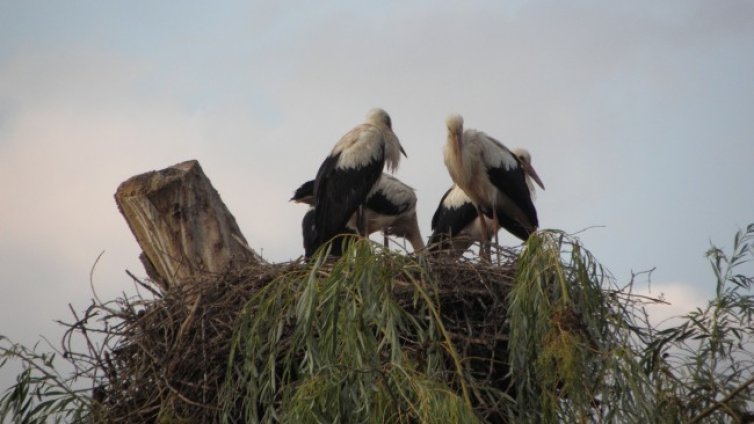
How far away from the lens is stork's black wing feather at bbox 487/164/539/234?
841 centimetres

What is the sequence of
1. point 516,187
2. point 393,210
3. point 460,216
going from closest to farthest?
point 516,187 → point 460,216 → point 393,210

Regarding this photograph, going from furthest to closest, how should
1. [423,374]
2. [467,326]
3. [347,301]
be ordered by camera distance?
1. [467,326]
2. [347,301]
3. [423,374]

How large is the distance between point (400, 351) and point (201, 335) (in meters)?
1.49

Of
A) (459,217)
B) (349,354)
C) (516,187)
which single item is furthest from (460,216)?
(349,354)

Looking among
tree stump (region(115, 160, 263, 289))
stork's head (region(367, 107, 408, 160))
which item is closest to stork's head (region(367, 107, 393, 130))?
stork's head (region(367, 107, 408, 160))

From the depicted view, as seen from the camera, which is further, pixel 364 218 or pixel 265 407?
pixel 364 218

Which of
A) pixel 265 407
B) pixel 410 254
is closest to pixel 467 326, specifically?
pixel 410 254

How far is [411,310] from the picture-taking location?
589 cm

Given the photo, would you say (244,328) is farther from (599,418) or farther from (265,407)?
(599,418)

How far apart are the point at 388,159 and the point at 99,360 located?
9.89 feet

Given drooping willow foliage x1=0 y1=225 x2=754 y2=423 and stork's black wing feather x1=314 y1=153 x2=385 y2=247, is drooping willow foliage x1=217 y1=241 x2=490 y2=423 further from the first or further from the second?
stork's black wing feather x1=314 y1=153 x2=385 y2=247

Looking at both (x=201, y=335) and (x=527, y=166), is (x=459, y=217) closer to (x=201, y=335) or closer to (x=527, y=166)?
(x=527, y=166)

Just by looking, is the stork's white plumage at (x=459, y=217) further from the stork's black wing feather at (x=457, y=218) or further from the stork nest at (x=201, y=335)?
the stork nest at (x=201, y=335)

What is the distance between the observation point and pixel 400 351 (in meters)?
4.75
